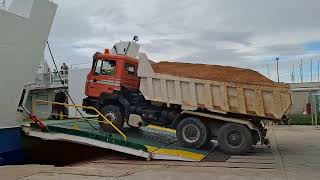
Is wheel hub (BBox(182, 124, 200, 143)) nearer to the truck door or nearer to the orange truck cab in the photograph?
the orange truck cab

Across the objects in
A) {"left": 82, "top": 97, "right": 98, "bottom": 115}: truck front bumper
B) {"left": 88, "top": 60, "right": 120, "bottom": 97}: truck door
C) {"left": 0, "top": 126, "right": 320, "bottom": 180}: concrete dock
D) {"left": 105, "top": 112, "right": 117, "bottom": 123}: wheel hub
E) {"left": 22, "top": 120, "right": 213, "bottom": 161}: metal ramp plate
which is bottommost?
{"left": 0, "top": 126, "right": 320, "bottom": 180}: concrete dock

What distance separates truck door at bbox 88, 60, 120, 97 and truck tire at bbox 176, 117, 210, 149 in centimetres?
231

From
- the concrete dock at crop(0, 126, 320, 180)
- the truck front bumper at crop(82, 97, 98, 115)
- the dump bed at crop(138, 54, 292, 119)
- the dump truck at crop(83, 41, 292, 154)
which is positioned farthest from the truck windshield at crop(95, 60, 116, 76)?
the concrete dock at crop(0, 126, 320, 180)

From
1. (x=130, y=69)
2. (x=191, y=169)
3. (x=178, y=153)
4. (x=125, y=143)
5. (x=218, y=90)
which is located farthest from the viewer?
(x=130, y=69)

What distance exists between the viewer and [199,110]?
11477mm

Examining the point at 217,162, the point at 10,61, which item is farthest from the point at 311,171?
the point at 10,61

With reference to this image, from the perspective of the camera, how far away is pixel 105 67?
1257 cm

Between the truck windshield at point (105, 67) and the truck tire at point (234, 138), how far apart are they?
3.66 metres

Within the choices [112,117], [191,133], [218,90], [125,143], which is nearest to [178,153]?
[191,133]

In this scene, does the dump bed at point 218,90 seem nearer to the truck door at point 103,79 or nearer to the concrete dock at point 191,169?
the truck door at point 103,79

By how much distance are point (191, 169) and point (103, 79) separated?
4647 millimetres

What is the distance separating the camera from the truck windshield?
1249 cm

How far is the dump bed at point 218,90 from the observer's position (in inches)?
426

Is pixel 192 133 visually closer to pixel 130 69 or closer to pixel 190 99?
pixel 190 99
